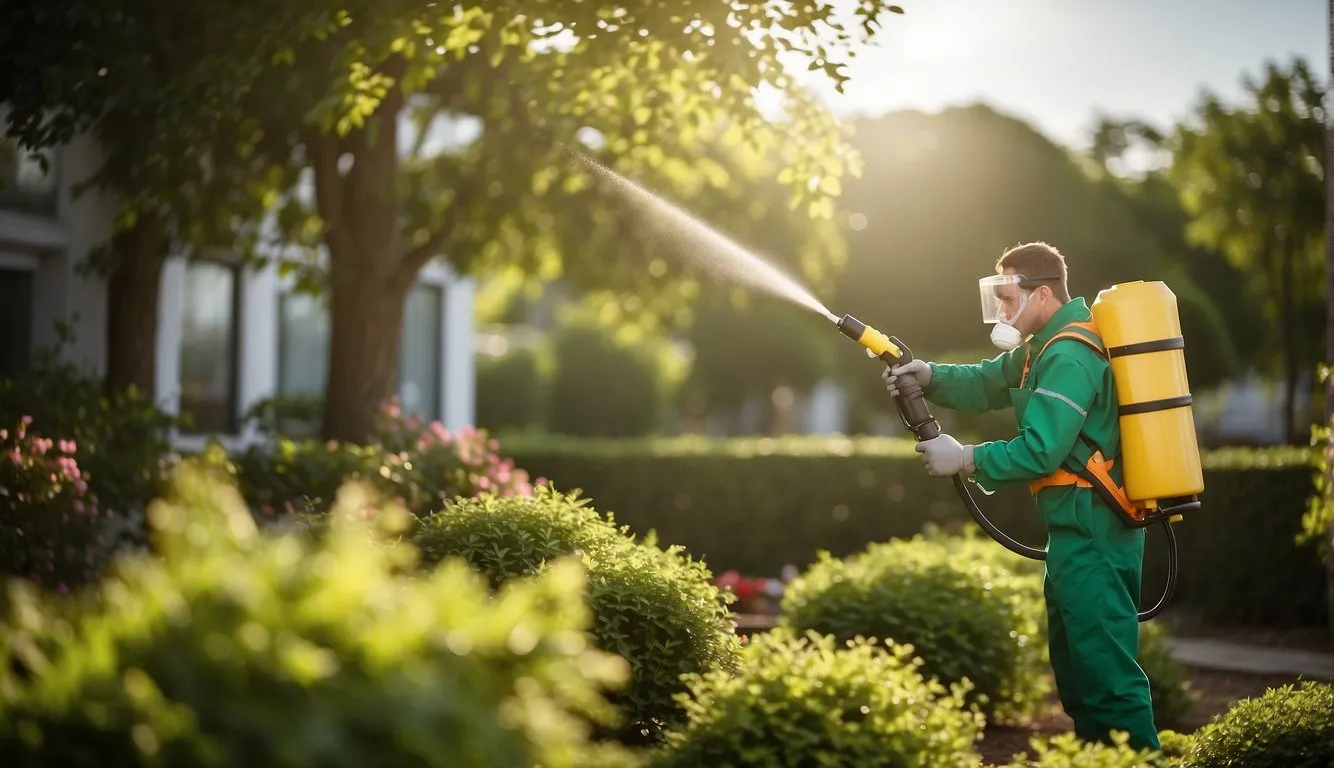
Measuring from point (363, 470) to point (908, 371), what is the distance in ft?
12.7

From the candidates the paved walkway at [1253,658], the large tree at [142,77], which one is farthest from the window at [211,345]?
the paved walkway at [1253,658]

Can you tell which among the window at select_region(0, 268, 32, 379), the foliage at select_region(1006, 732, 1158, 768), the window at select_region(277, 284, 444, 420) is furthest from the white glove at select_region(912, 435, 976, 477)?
the window at select_region(277, 284, 444, 420)

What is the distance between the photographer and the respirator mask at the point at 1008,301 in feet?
16.7

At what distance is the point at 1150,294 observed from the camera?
4801mm

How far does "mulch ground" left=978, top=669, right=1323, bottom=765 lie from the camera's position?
642 cm

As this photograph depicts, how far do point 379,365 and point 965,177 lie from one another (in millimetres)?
29534

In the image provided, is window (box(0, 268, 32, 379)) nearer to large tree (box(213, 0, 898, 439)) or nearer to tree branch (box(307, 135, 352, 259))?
large tree (box(213, 0, 898, 439))

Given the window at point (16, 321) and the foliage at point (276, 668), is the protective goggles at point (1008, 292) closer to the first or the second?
the foliage at point (276, 668)

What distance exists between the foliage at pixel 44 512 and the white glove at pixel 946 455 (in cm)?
418

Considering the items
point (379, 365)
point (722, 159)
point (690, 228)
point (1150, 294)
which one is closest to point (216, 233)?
point (379, 365)

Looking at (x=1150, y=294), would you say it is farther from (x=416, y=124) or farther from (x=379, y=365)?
(x=416, y=124)

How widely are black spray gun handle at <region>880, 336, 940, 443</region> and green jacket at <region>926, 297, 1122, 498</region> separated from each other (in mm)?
298

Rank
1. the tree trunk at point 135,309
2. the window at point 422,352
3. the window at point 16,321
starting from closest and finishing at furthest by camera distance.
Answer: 1. the tree trunk at point 135,309
2. the window at point 16,321
3. the window at point 422,352

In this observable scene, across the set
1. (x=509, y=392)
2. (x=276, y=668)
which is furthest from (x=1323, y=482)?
(x=509, y=392)
